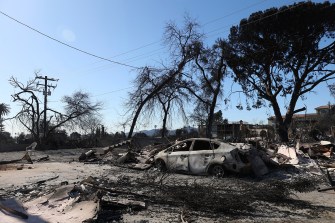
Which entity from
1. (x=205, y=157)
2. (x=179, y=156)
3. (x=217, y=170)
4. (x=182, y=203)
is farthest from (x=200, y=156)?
(x=182, y=203)

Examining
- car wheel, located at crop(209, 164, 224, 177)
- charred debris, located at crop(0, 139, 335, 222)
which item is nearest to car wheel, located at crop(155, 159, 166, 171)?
charred debris, located at crop(0, 139, 335, 222)

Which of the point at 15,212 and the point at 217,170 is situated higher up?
the point at 217,170

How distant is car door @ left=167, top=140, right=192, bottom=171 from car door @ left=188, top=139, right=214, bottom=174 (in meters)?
0.27

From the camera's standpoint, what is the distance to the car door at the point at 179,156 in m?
16.6

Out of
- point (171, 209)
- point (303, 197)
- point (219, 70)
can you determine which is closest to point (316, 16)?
point (219, 70)

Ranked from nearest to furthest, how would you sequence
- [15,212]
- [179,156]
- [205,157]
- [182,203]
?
[15,212] < [182,203] < [205,157] < [179,156]

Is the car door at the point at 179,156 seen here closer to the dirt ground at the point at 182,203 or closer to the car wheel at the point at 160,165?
the car wheel at the point at 160,165

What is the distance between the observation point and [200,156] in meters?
16.1

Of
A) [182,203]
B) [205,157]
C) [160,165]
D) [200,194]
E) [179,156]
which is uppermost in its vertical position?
[179,156]

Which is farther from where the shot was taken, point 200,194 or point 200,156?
point 200,156

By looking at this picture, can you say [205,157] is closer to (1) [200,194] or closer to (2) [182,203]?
(1) [200,194]

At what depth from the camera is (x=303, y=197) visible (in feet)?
38.0

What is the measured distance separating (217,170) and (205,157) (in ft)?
2.48

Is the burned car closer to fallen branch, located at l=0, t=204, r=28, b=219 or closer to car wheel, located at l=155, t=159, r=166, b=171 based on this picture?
car wheel, located at l=155, t=159, r=166, b=171
